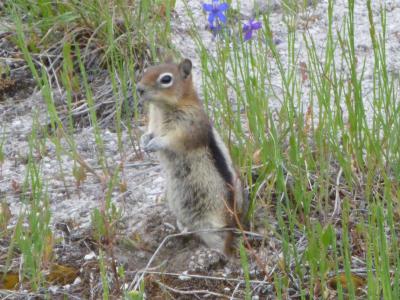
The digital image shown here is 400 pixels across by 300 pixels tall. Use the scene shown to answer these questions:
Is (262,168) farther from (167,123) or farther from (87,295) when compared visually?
(87,295)

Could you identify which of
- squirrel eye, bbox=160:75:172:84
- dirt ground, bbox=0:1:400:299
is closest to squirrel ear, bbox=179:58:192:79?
squirrel eye, bbox=160:75:172:84

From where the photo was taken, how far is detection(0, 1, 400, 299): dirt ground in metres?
3.55

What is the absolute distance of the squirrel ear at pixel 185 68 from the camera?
3917mm

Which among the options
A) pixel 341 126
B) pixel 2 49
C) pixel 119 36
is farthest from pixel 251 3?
pixel 341 126

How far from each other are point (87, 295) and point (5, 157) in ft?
4.67

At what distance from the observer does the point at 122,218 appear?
13.1ft

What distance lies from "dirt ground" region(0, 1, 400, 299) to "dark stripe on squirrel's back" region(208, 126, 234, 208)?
0.87 feet

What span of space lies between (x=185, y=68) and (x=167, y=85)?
0.16m

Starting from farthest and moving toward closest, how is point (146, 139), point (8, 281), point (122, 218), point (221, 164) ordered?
point (122, 218)
point (146, 139)
point (221, 164)
point (8, 281)

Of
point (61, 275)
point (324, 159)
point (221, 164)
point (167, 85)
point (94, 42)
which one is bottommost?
point (61, 275)

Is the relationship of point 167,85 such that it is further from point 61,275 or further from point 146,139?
point 61,275

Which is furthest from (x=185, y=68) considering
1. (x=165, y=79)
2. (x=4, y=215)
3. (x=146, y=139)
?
(x=4, y=215)

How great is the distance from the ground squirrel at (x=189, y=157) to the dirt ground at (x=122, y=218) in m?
0.16

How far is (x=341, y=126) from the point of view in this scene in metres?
4.01
